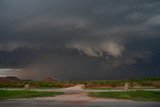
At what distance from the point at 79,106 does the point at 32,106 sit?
3.80 metres

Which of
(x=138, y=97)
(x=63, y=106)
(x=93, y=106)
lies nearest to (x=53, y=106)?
(x=63, y=106)

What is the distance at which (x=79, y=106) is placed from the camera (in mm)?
27438

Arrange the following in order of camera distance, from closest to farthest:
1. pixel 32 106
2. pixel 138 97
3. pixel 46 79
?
pixel 32 106
pixel 138 97
pixel 46 79

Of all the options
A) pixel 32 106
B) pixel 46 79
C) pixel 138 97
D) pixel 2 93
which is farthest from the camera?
pixel 46 79

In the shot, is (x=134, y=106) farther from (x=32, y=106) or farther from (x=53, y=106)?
(x=32, y=106)

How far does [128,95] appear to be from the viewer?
39375mm

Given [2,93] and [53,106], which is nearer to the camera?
[53,106]

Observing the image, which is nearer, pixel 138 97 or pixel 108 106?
pixel 108 106

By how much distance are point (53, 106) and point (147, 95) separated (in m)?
16.3

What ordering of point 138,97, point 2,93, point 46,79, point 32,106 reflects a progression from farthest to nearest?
point 46,79 → point 2,93 → point 138,97 → point 32,106

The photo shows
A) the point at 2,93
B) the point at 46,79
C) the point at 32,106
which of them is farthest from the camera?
the point at 46,79

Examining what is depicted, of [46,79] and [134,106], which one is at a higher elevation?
[46,79]

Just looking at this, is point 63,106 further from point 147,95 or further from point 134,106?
point 147,95

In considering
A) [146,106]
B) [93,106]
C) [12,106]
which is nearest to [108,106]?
[93,106]
